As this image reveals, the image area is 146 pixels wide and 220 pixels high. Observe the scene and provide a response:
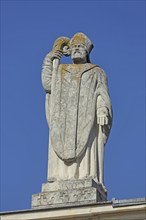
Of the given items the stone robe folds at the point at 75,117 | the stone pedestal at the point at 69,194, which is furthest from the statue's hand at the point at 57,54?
the stone pedestal at the point at 69,194

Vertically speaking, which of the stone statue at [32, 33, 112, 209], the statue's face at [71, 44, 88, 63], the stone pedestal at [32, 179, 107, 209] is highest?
the statue's face at [71, 44, 88, 63]

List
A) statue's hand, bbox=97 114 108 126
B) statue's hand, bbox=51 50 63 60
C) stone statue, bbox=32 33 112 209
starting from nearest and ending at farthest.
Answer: stone statue, bbox=32 33 112 209 → statue's hand, bbox=97 114 108 126 → statue's hand, bbox=51 50 63 60

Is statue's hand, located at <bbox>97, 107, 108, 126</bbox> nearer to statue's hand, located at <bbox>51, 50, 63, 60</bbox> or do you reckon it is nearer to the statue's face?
the statue's face

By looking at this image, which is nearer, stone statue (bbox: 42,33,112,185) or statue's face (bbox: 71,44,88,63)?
stone statue (bbox: 42,33,112,185)

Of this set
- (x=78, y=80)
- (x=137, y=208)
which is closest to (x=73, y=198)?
(x=137, y=208)

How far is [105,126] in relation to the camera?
19203mm

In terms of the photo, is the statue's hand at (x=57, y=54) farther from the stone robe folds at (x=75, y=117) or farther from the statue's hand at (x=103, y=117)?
the statue's hand at (x=103, y=117)

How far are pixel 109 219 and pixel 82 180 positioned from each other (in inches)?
64.6

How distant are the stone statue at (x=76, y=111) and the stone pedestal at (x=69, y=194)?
0.27 meters

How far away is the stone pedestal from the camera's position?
58.8 feet

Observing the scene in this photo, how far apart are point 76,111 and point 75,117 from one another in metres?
0.15

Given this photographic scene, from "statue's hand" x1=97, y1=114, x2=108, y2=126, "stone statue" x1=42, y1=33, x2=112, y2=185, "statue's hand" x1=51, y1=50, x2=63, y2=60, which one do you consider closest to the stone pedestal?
"stone statue" x1=42, y1=33, x2=112, y2=185

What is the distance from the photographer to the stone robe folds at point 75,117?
18828 millimetres

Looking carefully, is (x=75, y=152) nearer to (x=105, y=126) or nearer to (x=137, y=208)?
(x=105, y=126)
